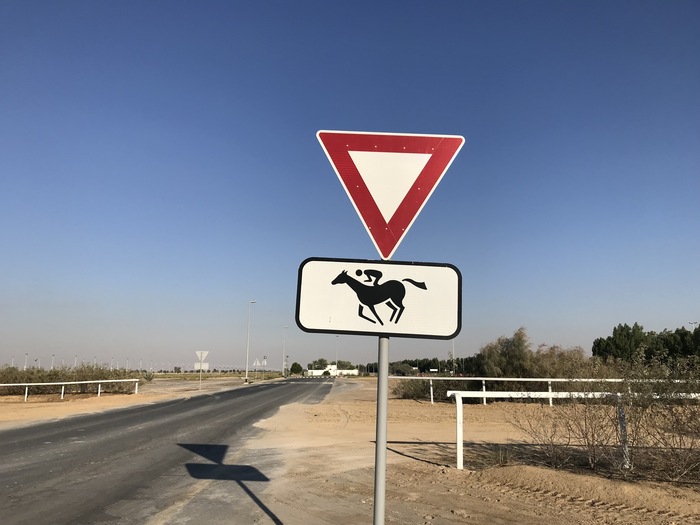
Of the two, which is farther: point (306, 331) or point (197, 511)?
point (197, 511)

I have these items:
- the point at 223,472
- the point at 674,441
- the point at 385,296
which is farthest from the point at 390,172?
the point at 223,472

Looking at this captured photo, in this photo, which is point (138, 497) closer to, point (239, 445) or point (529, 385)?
point (239, 445)

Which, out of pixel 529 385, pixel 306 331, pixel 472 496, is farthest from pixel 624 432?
pixel 529 385

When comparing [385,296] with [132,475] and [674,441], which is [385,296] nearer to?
[674,441]

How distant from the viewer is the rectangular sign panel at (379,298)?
2.39 metres

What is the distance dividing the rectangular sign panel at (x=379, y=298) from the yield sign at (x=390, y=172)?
25 cm

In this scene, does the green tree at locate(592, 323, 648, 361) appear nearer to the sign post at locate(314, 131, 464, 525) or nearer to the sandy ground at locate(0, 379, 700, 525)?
the sandy ground at locate(0, 379, 700, 525)

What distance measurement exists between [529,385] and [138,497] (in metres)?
21.3

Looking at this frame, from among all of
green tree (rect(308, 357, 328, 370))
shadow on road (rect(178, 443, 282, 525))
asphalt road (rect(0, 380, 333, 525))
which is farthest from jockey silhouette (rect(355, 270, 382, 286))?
green tree (rect(308, 357, 328, 370))

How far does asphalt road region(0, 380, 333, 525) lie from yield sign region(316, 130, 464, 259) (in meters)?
4.21

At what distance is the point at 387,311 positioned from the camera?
2395mm

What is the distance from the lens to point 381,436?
239cm

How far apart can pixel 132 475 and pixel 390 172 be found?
297 inches

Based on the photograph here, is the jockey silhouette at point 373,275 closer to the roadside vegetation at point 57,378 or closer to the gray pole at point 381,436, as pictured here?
the gray pole at point 381,436
